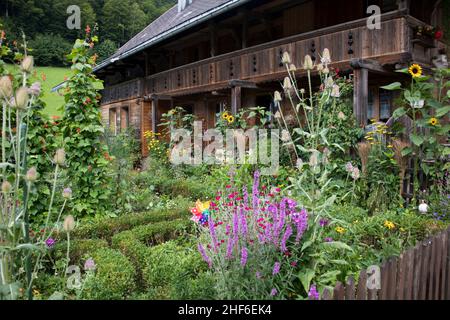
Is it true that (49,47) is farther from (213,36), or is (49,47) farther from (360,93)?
(360,93)

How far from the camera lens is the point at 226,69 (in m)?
12.1

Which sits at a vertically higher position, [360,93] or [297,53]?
[297,53]

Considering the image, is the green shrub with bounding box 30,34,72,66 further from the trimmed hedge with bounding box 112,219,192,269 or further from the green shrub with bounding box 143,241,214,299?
the green shrub with bounding box 143,241,214,299

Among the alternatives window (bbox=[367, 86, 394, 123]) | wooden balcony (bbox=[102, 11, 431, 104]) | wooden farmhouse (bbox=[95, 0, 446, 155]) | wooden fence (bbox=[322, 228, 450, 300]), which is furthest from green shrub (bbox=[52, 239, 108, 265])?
window (bbox=[367, 86, 394, 123])

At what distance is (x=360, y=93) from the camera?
7.68 meters

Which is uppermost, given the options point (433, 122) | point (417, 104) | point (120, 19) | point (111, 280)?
point (120, 19)

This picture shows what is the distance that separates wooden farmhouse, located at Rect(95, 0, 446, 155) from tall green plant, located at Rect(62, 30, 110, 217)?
4298 millimetres

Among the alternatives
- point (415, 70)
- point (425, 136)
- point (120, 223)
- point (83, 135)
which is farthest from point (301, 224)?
point (415, 70)

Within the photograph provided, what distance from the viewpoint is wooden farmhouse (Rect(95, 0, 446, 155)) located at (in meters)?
7.70

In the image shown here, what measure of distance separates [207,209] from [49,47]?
105 feet

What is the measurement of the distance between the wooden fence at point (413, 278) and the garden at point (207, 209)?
0.25 meters

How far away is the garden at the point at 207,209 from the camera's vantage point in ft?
8.42
